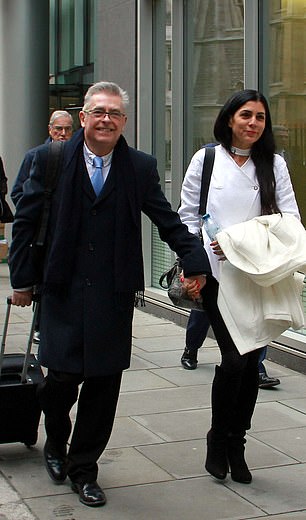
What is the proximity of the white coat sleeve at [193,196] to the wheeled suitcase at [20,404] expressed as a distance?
35.0 inches

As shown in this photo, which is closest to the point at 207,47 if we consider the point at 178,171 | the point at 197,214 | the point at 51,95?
the point at 178,171

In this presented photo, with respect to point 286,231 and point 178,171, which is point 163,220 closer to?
point 286,231

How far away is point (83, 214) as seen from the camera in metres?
4.36

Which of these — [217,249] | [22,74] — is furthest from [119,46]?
[217,249]

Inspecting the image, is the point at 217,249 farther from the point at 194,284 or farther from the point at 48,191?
the point at 48,191

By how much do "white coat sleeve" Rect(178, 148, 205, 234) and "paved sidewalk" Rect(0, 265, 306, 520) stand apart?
4.12 feet

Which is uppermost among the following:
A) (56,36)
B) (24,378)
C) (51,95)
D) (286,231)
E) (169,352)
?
(56,36)

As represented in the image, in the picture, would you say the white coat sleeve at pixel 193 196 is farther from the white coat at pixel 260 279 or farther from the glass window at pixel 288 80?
the glass window at pixel 288 80

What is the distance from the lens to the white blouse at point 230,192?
4695mm

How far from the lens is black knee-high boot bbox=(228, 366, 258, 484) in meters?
4.73

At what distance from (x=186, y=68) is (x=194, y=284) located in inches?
221

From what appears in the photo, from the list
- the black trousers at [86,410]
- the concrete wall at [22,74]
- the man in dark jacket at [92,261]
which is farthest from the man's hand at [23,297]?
the concrete wall at [22,74]

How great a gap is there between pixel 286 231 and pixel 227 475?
1260mm

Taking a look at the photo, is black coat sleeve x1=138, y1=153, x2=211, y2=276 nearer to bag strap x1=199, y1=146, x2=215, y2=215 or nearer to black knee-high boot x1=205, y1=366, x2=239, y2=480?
bag strap x1=199, y1=146, x2=215, y2=215
